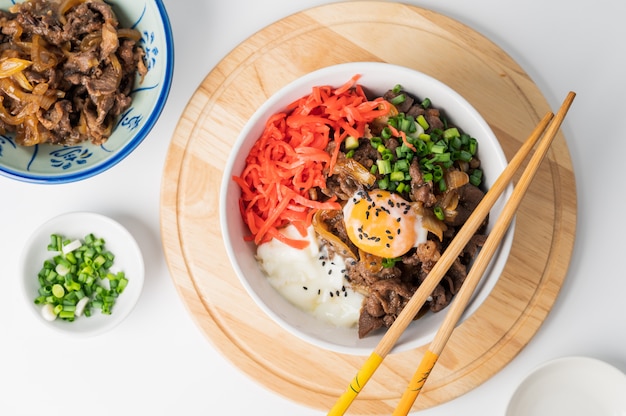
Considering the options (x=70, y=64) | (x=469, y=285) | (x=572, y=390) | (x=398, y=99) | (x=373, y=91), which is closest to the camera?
(x=469, y=285)

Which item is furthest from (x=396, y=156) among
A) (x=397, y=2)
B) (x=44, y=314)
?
(x=44, y=314)

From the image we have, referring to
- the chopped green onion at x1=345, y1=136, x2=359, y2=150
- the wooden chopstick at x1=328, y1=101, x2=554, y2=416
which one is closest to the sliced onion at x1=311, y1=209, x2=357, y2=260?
the chopped green onion at x1=345, y1=136, x2=359, y2=150

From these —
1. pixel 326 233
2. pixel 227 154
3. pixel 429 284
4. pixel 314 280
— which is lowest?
pixel 314 280

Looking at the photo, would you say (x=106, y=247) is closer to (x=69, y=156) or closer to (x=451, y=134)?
(x=69, y=156)

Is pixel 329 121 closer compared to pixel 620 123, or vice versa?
pixel 329 121

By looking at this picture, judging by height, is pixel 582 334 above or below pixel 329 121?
below

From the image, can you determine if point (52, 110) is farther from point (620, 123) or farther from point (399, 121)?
point (620, 123)

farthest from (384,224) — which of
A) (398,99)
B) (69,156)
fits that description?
(69,156)

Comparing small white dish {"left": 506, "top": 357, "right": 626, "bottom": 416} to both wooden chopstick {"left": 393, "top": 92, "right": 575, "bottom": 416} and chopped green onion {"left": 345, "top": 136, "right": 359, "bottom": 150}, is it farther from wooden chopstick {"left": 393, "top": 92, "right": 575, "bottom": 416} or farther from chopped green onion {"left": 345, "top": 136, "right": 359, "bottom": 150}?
chopped green onion {"left": 345, "top": 136, "right": 359, "bottom": 150}
